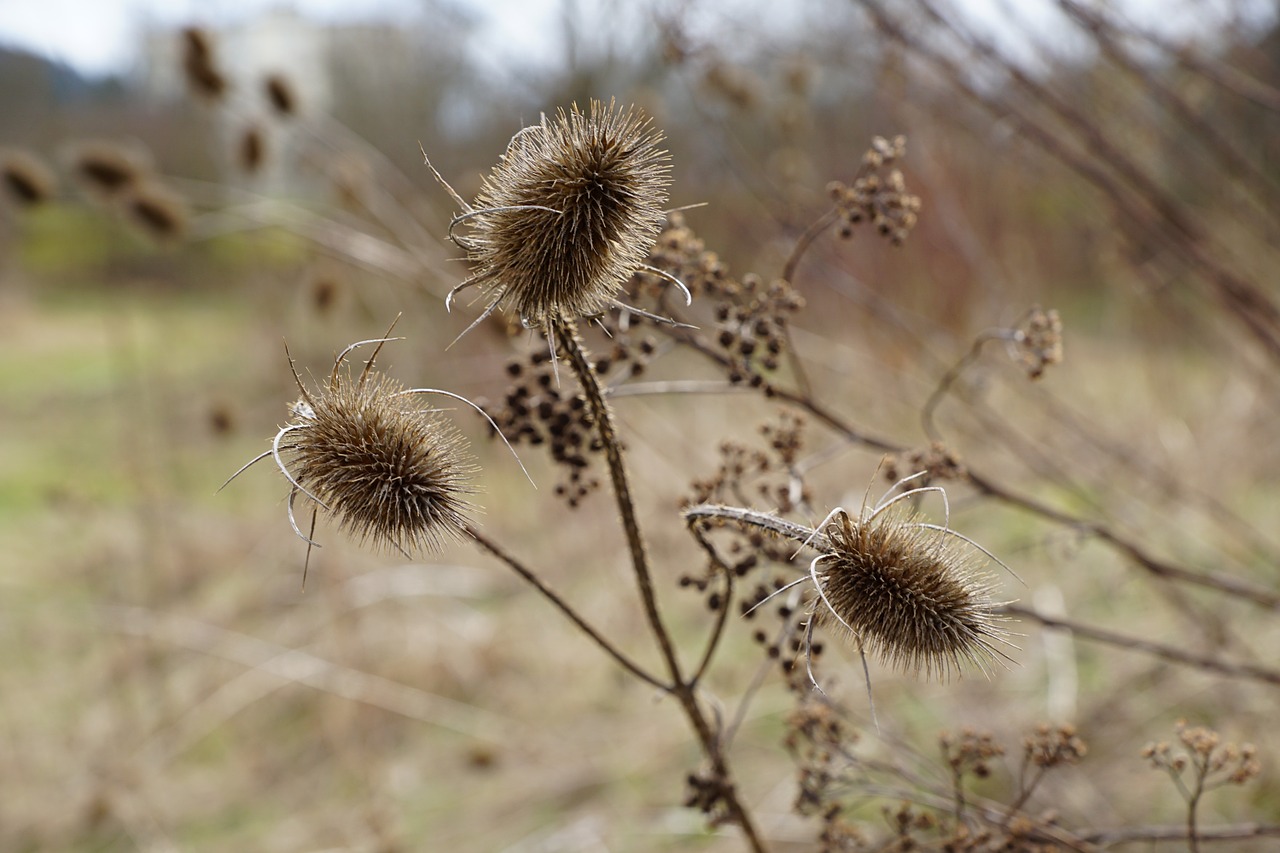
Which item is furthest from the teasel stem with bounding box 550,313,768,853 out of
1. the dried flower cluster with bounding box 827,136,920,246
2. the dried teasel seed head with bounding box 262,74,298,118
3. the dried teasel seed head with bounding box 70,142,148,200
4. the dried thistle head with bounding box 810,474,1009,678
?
the dried teasel seed head with bounding box 70,142,148,200

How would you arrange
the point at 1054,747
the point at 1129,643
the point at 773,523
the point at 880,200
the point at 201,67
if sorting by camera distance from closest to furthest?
the point at 773,523 → the point at 1054,747 → the point at 880,200 → the point at 1129,643 → the point at 201,67

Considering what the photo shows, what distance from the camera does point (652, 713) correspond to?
340 centimetres

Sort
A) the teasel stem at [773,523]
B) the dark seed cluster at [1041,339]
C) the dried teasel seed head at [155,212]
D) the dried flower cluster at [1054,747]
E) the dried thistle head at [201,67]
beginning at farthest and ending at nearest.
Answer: the dried teasel seed head at [155,212] → the dried thistle head at [201,67] → the dark seed cluster at [1041,339] → the dried flower cluster at [1054,747] → the teasel stem at [773,523]

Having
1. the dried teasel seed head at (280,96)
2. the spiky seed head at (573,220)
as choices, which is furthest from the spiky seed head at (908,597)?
the dried teasel seed head at (280,96)

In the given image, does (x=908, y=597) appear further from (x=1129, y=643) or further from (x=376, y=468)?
(x=1129, y=643)

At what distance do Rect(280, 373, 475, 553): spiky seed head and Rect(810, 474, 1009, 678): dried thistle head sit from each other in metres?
0.35

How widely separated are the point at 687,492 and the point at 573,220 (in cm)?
83

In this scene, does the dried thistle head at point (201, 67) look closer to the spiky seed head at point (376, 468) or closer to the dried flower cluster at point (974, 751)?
the spiky seed head at point (376, 468)

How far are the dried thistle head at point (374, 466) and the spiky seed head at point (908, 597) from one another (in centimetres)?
36

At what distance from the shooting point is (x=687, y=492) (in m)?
1.62

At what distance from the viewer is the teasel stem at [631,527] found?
3.00 ft

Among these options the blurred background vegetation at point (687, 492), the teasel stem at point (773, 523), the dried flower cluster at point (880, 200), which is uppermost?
the blurred background vegetation at point (687, 492)

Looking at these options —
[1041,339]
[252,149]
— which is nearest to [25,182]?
[252,149]

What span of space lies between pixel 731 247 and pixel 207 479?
13.5ft
